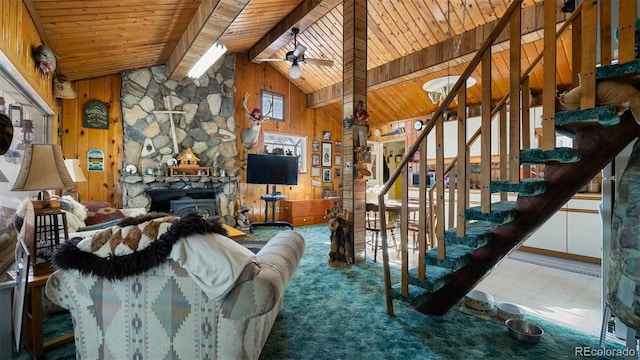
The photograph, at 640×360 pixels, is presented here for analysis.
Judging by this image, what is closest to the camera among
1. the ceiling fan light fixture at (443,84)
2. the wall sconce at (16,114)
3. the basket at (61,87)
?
the wall sconce at (16,114)

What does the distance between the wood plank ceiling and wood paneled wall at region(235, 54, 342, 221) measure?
0.47m

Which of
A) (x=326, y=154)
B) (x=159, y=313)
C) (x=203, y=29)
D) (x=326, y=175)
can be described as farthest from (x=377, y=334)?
(x=326, y=154)

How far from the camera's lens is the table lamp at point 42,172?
1.65 m

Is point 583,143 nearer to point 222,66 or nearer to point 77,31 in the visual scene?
point 77,31

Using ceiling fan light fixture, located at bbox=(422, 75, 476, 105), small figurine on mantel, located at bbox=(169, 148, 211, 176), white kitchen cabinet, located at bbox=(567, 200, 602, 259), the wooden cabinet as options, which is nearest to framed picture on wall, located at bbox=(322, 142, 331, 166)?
the wooden cabinet

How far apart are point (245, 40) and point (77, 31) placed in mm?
2998

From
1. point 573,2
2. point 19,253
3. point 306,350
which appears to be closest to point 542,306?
point 306,350

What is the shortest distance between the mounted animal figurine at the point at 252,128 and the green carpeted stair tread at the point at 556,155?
501 cm

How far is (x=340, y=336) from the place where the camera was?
2.10m

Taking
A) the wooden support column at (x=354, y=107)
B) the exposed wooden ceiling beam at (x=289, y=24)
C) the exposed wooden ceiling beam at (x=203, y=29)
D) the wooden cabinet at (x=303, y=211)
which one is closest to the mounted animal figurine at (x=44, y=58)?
the exposed wooden ceiling beam at (x=203, y=29)

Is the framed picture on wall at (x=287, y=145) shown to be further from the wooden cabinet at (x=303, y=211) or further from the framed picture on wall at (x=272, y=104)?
the wooden cabinet at (x=303, y=211)

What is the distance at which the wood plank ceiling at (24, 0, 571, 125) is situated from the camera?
297 cm

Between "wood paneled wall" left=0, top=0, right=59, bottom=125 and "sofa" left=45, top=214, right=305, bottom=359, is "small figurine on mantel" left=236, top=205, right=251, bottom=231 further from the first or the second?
"sofa" left=45, top=214, right=305, bottom=359

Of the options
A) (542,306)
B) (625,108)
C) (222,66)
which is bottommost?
(542,306)
